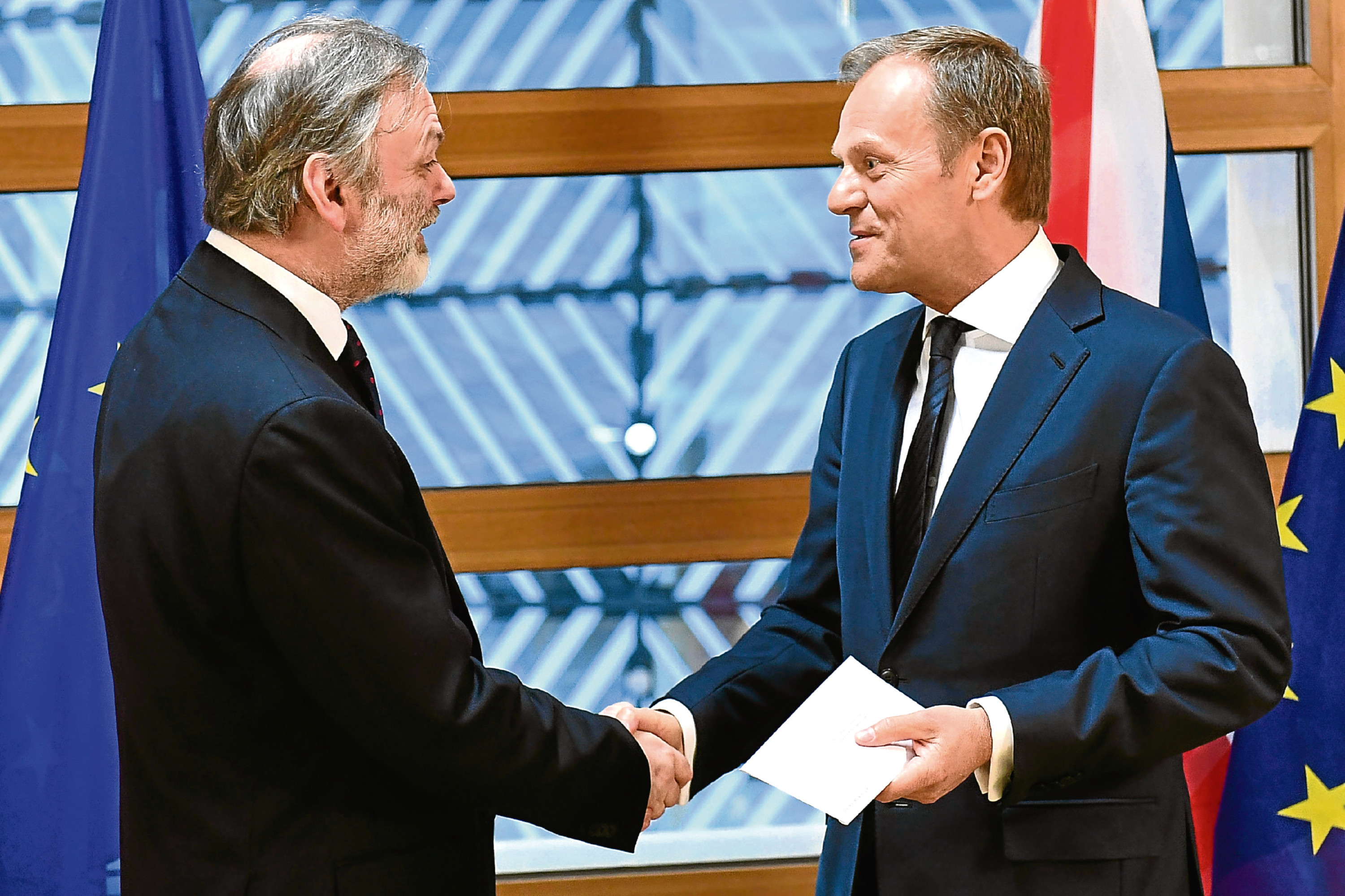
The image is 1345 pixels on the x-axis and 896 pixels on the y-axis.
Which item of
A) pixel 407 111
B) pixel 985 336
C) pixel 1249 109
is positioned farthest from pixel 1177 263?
pixel 407 111

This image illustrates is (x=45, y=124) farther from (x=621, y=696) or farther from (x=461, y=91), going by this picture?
(x=621, y=696)

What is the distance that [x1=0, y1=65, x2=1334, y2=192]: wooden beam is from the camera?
2.54 m

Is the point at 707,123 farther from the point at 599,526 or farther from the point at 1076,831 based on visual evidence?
the point at 1076,831

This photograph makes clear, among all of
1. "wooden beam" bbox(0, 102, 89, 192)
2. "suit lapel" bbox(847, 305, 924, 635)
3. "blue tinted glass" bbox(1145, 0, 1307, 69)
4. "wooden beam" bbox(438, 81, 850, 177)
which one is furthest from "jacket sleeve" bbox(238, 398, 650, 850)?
"blue tinted glass" bbox(1145, 0, 1307, 69)

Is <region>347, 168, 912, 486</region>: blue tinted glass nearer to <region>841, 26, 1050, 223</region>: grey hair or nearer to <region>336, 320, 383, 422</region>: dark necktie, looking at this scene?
<region>841, 26, 1050, 223</region>: grey hair

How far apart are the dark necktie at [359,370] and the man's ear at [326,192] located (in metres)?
0.13

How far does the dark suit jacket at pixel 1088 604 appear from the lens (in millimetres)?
1362

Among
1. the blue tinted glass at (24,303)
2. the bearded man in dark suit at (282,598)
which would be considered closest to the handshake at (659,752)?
the bearded man in dark suit at (282,598)

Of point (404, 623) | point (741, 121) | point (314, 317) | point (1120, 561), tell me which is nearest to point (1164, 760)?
point (1120, 561)

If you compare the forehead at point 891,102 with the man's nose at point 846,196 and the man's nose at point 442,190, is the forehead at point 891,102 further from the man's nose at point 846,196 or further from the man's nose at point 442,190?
the man's nose at point 442,190

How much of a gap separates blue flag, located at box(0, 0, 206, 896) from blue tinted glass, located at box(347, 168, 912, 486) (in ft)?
1.65

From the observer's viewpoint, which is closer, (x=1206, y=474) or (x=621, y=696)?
(x=1206, y=474)

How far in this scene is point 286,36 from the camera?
151 cm

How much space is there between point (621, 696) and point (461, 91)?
1.31 meters
